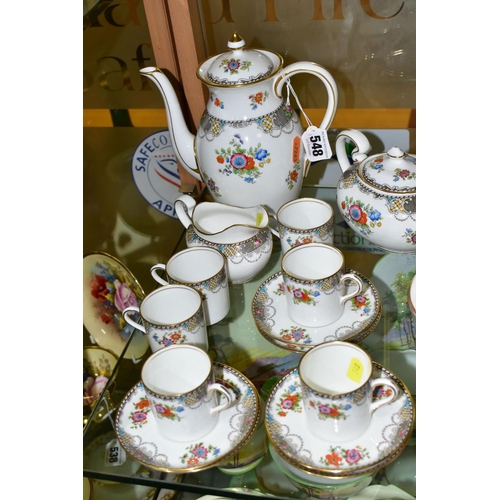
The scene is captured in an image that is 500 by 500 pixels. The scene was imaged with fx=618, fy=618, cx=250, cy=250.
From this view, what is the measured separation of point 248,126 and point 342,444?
1.47ft

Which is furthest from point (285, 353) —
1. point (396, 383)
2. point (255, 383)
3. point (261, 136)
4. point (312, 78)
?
point (312, 78)

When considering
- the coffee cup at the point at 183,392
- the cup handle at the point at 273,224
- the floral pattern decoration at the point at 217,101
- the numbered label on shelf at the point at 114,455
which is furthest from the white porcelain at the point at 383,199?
the numbered label on shelf at the point at 114,455

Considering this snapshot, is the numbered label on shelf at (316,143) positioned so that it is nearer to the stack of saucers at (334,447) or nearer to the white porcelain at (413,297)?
the white porcelain at (413,297)

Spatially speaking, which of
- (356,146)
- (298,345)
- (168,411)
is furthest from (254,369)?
(356,146)

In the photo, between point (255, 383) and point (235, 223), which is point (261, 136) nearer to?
point (235, 223)

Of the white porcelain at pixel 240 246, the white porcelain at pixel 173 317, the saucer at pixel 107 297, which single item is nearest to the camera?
the white porcelain at pixel 173 317

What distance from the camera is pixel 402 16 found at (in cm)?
102

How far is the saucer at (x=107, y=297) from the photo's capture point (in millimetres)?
1039

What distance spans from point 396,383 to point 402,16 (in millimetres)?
623

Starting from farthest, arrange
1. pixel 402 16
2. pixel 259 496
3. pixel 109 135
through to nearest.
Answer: pixel 109 135 → pixel 402 16 → pixel 259 496

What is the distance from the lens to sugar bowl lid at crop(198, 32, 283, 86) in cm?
85

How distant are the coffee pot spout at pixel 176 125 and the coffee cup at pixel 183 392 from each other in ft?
1.14

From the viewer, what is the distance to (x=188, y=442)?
2.30 ft

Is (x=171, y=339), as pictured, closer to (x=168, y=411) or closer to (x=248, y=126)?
(x=168, y=411)
